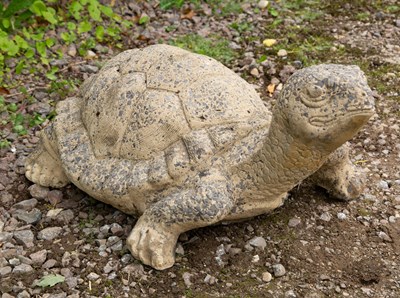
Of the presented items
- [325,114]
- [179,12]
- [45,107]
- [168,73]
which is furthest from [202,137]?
[179,12]

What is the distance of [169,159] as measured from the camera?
308 cm

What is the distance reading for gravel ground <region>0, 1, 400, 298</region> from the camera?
306 cm

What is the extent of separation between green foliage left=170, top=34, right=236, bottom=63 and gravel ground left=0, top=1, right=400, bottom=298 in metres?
1.43

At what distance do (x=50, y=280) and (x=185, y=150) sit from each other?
90 centimetres

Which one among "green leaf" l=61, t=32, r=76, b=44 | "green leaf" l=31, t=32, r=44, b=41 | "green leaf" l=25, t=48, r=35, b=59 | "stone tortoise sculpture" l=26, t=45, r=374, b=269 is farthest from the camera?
"green leaf" l=61, t=32, r=76, b=44

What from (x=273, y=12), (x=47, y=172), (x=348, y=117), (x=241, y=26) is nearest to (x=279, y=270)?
(x=348, y=117)

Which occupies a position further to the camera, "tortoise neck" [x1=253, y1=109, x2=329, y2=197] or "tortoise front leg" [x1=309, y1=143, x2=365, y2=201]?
"tortoise front leg" [x1=309, y1=143, x2=365, y2=201]

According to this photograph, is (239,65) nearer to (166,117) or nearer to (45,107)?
(45,107)

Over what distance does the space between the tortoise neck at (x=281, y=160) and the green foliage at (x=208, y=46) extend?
2167 millimetres

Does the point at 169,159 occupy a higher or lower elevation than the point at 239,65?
higher

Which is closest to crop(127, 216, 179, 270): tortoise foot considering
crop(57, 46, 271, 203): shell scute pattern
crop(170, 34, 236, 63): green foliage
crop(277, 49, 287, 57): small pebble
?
crop(57, 46, 271, 203): shell scute pattern

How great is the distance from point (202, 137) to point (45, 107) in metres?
1.76

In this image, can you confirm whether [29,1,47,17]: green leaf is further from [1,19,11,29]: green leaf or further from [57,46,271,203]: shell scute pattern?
[57,46,271,203]: shell scute pattern

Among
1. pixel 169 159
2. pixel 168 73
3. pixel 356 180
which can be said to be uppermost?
pixel 168 73
